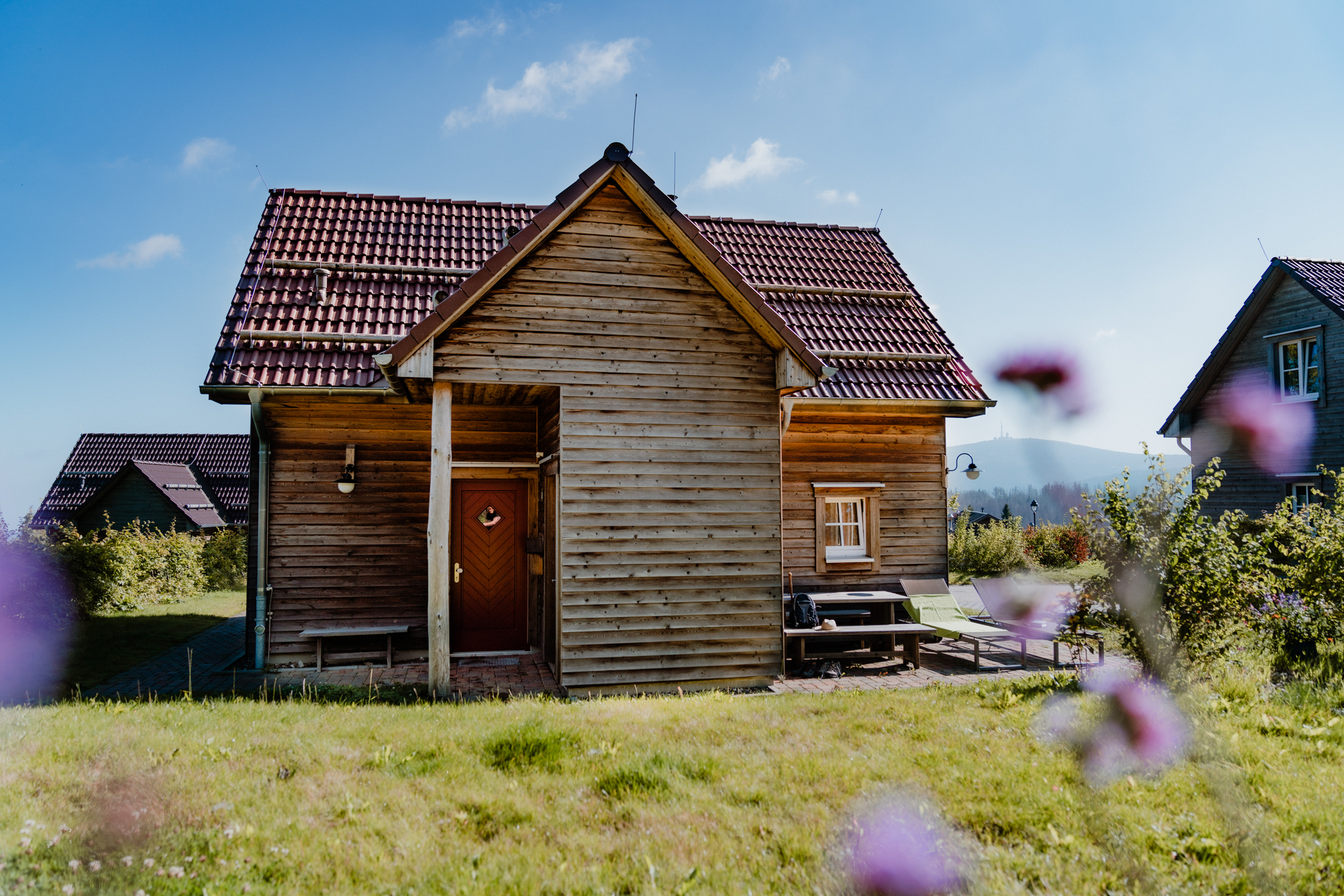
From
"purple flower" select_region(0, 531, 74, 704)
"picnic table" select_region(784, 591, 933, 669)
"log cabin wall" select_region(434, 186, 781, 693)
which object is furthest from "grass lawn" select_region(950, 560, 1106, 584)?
"purple flower" select_region(0, 531, 74, 704)

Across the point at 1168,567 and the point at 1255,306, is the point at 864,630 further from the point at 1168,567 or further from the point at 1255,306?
the point at 1255,306

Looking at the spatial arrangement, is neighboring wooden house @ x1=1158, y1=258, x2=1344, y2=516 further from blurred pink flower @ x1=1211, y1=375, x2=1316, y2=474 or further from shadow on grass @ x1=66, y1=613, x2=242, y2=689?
shadow on grass @ x1=66, y1=613, x2=242, y2=689

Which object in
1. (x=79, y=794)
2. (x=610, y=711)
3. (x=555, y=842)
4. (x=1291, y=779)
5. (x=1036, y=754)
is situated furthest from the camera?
(x=610, y=711)

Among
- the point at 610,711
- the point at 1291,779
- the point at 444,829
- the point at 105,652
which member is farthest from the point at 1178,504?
the point at 105,652

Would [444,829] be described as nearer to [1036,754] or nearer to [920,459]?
[1036,754]

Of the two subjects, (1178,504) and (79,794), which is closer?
(79,794)

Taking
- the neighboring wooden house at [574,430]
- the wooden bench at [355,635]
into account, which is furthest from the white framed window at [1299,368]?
the wooden bench at [355,635]

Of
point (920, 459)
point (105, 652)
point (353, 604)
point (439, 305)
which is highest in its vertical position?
point (439, 305)

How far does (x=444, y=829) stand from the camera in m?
4.23

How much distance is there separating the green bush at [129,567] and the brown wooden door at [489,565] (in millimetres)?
8406

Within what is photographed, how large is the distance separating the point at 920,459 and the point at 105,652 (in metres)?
12.0

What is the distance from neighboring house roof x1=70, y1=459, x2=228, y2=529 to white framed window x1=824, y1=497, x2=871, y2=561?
1007 inches

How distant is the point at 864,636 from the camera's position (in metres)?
9.70

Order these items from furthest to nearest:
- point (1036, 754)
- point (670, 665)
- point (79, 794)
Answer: point (670, 665)
point (1036, 754)
point (79, 794)
